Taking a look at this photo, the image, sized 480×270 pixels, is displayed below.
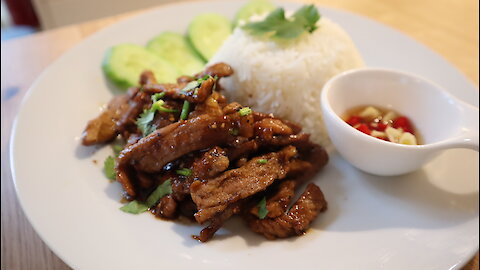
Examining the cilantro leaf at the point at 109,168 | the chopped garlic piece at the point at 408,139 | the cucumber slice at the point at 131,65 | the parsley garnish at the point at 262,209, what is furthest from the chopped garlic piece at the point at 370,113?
the cilantro leaf at the point at 109,168

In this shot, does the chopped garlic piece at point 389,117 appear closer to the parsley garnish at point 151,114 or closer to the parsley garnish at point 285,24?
the parsley garnish at point 285,24

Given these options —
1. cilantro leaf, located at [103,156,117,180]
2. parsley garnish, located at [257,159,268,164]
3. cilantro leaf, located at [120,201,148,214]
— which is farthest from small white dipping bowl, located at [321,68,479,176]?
cilantro leaf, located at [103,156,117,180]

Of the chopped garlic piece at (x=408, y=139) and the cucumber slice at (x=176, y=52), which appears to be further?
the cucumber slice at (x=176, y=52)

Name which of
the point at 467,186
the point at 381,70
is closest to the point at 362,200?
the point at 467,186

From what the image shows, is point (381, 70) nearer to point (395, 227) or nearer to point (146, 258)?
point (395, 227)

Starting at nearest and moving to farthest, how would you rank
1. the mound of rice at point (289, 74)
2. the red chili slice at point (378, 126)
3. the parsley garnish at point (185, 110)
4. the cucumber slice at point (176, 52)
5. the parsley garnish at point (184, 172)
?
the parsley garnish at point (184, 172)
the parsley garnish at point (185, 110)
the red chili slice at point (378, 126)
the mound of rice at point (289, 74)
the cucumber slice at point (176, 52)

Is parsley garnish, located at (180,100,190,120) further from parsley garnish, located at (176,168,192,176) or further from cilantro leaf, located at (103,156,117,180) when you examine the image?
cilantro leaf, located at (103,156,117,180)

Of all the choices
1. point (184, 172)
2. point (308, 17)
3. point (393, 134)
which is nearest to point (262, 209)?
point (184, 172)
